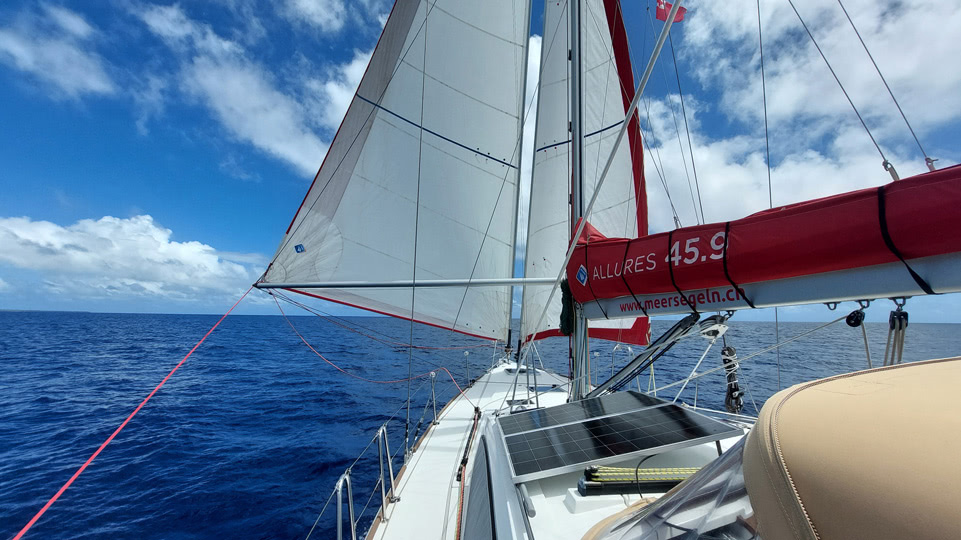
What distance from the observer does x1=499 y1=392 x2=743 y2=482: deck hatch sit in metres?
2.64

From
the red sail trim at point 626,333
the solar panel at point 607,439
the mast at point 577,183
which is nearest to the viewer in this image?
the solar panel at point 607,439

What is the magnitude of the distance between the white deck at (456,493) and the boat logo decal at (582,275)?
178 centimetres

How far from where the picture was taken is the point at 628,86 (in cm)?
827

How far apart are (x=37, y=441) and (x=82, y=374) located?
12246mm

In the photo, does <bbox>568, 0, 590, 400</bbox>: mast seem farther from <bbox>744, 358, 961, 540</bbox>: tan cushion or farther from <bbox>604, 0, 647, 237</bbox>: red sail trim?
<bbox>604, 0, 647, 237</bbox>: red sail trim

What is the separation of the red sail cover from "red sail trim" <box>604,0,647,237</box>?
5.38m

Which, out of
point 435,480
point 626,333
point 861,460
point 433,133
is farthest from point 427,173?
point 861,460

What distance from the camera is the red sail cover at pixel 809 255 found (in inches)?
75.8

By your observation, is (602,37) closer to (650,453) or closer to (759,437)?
(650,453)

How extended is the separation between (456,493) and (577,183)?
415 cm

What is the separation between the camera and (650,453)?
2.62m

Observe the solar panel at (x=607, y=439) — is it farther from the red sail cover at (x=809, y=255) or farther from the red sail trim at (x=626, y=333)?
the red sail trim at (x=626, y=333)

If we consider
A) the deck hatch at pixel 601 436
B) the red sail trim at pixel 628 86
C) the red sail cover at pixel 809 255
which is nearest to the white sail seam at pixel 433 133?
the red sail trim at pixel 628 86

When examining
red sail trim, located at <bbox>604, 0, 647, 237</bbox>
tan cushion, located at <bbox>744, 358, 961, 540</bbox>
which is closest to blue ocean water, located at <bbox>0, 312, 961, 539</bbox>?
red sail trim, located at <bbox>604, 0, 647, 237</bbox>
